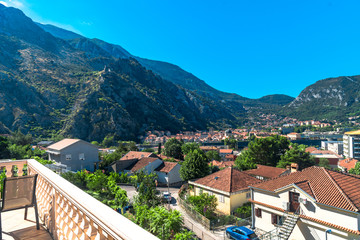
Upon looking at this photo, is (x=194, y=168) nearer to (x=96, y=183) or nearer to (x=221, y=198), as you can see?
(x=221, y=198)

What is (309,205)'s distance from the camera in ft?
41.0

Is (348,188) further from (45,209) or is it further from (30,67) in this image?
(30,67)

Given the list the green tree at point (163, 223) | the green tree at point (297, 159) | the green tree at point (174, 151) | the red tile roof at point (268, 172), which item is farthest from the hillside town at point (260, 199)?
the green tree at point (174, 151)

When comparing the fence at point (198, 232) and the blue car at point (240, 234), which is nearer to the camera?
the blue car at point (240, 234)

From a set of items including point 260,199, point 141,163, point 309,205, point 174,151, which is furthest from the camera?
point 174,151

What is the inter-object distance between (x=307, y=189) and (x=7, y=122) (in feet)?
329

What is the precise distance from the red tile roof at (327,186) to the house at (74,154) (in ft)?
83.7

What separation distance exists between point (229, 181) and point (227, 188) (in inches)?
44.2

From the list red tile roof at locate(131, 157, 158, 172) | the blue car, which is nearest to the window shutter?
the blue car

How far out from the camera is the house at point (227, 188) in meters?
18.7

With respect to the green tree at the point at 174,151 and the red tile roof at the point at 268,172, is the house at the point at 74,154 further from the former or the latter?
the red tile roof at the point at 268,172

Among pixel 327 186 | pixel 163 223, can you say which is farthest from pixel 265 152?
pixel 163 223

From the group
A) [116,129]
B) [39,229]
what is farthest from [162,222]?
[116,129]

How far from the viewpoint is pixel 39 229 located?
3582 millimetres
